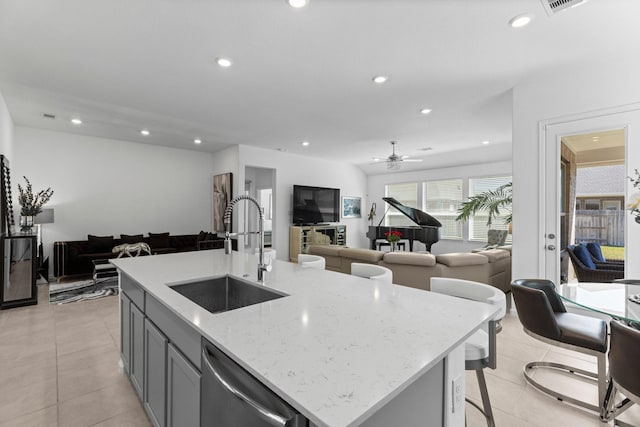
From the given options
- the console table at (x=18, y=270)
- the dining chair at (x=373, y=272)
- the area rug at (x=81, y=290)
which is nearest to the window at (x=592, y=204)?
the dining chair at (x=373, y=272)

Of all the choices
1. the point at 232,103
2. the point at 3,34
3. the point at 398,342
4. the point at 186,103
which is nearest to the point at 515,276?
the point at 398,342

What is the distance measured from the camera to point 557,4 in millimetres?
2109

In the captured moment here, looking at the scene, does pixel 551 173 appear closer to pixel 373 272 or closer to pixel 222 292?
pixel 373 272

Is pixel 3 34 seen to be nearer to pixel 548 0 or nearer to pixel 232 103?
pixel 232 103

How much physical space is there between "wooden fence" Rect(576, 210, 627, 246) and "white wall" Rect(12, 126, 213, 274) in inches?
277

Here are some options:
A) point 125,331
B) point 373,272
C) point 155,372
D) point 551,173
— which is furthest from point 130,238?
point 551,173

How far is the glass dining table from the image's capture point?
5.73ft

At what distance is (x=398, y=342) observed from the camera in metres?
0.99

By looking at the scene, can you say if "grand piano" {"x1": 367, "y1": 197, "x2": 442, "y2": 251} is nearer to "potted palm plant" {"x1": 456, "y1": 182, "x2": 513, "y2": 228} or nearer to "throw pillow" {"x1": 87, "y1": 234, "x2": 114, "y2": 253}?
"potted palm plant" {"x1": 456, "y1": 182, "x2": 513, "y2": 228}

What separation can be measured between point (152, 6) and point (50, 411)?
9.30ft

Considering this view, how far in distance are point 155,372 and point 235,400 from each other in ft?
3.36

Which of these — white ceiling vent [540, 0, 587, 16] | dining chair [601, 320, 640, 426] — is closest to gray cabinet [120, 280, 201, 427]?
dining chair [601, 320, 640, 426]

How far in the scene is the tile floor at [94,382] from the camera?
188 centimetres

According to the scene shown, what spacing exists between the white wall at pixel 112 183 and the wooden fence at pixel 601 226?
23.1 feet
